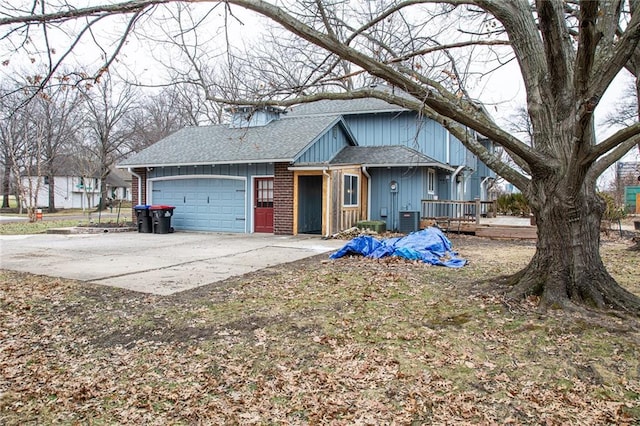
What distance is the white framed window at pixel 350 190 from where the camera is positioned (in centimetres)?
1483

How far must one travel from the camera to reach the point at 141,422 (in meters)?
3.17

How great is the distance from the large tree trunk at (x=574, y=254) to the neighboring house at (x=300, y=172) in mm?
8344

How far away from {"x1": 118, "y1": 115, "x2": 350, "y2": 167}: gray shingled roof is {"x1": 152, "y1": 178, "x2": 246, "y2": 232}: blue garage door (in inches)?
34.4

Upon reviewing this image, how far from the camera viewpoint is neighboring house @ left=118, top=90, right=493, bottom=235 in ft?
48.3

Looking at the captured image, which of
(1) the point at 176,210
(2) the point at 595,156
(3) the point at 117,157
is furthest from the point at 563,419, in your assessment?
(3) the point at 117,157

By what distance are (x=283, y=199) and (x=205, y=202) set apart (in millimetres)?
3398

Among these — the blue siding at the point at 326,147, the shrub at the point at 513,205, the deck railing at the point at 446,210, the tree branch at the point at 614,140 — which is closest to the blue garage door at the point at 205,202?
the blue siding at the point at 326,147

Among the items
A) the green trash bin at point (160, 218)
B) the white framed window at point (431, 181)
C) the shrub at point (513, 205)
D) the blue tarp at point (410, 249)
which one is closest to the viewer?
the blue tarp at point (410, 249)

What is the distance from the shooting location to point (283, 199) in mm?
14781

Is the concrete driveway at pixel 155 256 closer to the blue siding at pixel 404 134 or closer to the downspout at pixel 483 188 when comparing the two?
the blue siding at pixel 404 134

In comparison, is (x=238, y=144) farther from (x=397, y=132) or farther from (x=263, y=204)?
(x=397, y=132)

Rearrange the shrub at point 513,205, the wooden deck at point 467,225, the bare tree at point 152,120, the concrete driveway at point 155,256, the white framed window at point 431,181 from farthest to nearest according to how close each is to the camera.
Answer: the bare tree at point 152,120
the shrub at point 513,205
the white framed window at point 431,181
the wooden deck at point 467,225
the concrete driveway at point 155,256

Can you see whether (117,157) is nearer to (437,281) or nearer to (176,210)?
(176,210)

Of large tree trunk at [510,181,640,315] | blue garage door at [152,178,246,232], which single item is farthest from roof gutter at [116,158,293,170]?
large tree trunk at [510,181,640,315]
